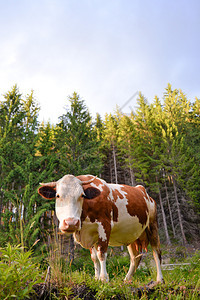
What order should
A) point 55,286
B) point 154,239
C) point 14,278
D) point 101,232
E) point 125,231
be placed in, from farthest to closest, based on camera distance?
point 154,239 < point 125,231 < point 101,232 < point 55,286 < point 14,278

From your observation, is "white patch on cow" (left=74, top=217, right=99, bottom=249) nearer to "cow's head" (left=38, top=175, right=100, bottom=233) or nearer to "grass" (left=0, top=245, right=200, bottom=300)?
"cow's head" (left=38, top=175, right=100, bottom=233)

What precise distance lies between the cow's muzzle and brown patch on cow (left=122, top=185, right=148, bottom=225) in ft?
4.86

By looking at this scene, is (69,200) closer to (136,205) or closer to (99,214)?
(99,214)

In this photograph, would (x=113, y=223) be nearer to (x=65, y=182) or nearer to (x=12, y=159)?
(x=65, y=182)

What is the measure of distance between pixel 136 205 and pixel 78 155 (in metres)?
13.1

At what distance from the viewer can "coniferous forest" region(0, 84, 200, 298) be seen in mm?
13102

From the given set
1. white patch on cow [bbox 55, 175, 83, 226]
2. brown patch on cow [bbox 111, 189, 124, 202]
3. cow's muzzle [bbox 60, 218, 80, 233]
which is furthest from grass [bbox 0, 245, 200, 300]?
brown patch on cow [bbox 111, 189, 124, 202]

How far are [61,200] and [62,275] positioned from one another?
39.0 inches

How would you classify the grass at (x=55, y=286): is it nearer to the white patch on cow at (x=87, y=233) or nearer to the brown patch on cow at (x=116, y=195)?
the white patch on cow at (x=87, y=233)

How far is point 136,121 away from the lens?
25438 mm

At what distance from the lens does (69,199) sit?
3.21m

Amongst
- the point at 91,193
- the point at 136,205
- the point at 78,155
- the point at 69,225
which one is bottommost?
the point at 69,225

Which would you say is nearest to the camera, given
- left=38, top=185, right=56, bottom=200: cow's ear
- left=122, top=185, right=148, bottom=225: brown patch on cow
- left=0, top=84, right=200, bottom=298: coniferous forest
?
left=38, top=185, right=56, bottom=200: cow's ear

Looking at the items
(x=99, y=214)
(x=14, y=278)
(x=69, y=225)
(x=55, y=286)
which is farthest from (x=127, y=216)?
(x=14, y=278)
